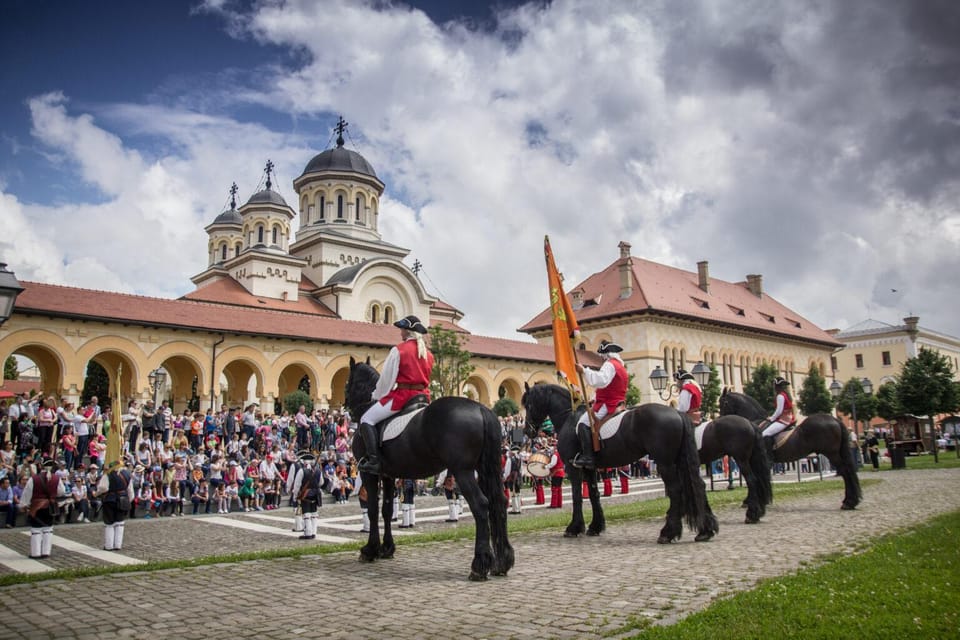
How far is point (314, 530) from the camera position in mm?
12094

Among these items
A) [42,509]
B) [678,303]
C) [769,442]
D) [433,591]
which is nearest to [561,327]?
[433,591]

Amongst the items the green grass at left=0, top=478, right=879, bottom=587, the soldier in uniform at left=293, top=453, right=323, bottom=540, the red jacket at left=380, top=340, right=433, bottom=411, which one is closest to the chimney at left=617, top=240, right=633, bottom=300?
the green grass at left=0, top=478, right=879, bottom=587

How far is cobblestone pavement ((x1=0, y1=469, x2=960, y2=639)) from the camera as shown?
523 centimetres

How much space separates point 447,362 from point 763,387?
89.1ft

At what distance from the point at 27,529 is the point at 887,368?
282 feet

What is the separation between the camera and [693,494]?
931cm

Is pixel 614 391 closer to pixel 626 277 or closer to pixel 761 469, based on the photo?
pixel 761 469

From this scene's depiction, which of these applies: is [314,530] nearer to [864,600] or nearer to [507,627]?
[507,627]

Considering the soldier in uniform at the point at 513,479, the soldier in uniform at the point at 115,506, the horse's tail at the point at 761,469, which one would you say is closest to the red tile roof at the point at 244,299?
the soldier in uniform at the point at 513,479

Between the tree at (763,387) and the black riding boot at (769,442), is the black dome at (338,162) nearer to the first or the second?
the tree at (763,387)

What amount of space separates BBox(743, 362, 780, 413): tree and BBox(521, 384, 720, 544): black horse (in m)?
42.6

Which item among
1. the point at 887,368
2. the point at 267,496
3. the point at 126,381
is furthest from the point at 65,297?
the point at 887,368

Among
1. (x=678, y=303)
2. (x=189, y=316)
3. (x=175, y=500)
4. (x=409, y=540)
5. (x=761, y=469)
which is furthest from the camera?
(x=678, y=303)

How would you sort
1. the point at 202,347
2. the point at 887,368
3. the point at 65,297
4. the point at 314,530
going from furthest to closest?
the point at 887,368
the point at 202,347
the point at 65,297
the point at 314,530
